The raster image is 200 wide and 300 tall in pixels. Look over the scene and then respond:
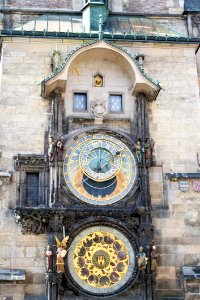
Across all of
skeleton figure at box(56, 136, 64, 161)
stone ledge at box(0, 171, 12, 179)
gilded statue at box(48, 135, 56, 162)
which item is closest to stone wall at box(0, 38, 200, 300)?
stone ledge at box(0, 171, 12, 179)

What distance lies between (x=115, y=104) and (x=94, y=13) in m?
2.90

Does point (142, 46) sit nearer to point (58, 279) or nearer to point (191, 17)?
point (191, 17)

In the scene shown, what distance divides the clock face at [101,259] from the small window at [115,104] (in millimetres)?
2921

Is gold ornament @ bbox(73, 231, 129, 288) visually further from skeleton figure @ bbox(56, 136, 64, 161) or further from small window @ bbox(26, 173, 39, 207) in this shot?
skeleton figure @ bbox(56, 136, 64, 161)

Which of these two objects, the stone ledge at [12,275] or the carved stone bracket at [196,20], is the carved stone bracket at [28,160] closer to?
the stone ledge at [12,275]

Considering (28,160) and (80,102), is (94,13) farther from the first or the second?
(28,160)

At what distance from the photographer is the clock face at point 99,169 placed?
528 inches

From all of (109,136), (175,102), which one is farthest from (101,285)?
(175,102)

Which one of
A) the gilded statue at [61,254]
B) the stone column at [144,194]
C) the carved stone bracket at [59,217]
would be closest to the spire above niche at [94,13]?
the stone column at [144,194]

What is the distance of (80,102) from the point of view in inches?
567

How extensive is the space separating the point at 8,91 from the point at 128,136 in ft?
9.79

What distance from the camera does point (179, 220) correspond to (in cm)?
1348

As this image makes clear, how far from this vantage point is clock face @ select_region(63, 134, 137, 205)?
1341cm

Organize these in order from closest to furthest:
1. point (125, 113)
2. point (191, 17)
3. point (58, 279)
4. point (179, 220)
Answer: point (58, 279) → point (179, 220) → point (125, 113) → point (191, 17)
